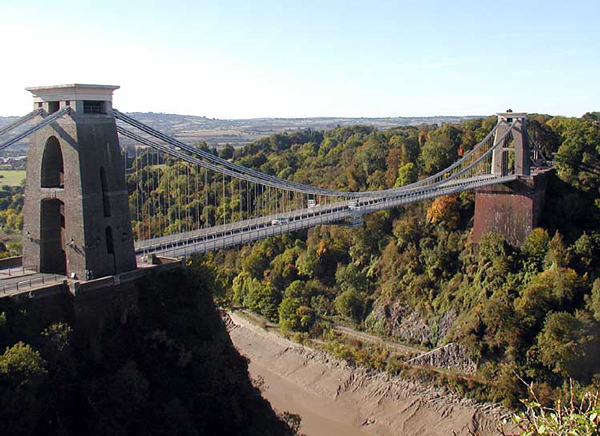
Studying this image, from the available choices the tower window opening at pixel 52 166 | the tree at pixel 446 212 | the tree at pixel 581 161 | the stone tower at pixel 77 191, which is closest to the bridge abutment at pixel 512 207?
the tree at pixel 581 161

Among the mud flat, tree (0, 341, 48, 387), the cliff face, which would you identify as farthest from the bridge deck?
the mud flat

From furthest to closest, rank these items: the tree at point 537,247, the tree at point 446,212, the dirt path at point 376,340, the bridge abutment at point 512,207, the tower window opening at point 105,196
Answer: the tree at point 446,212 → the bridge abutment at point 512,207 → the tree at point 537,247 → the dirt path at point 376,340 → the tower window opening at point 105,196

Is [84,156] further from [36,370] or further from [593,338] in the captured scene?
[593,338]

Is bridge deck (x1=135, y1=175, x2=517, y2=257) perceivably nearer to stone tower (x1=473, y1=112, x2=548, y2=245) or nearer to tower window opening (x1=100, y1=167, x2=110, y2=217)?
stone tower (x1=473, y1=112, x2=548, y2=245)

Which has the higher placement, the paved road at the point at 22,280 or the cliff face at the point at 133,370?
the paved road at the point at 22,280

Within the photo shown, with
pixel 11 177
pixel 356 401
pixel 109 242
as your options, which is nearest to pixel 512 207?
pixel 356 401

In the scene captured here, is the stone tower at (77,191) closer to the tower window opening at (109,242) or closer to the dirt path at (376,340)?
the tower window opening at (109,242)

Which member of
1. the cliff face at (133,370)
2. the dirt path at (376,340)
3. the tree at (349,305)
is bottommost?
the dirt path at (376,340)
